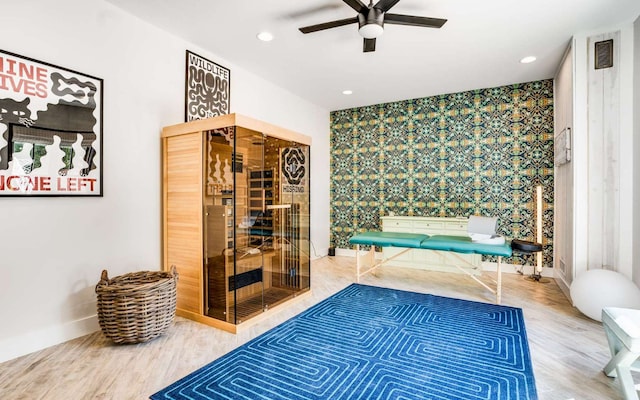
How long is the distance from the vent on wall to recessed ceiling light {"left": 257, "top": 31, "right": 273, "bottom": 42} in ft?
10.5

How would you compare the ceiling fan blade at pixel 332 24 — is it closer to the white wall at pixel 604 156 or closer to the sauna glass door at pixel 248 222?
the sauna glass door at pixel 248 222

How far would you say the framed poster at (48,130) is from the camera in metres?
2.11

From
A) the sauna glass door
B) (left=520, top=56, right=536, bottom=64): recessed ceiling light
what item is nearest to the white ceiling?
(left=520, top=56, right=536, bottom=64): recessed ceiling light

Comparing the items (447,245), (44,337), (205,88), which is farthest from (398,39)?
(44,337)

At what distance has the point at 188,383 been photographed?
1.83 meters

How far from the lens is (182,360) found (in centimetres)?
212

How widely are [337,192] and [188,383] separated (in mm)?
4400

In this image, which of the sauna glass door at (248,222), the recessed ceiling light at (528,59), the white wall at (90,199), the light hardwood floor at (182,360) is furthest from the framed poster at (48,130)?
the recessed ceiling light at (528,59)

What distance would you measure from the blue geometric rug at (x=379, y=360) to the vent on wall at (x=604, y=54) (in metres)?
2.52

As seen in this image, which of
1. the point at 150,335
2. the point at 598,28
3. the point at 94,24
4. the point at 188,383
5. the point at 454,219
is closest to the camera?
the point at 188,383

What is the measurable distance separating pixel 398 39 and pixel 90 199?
3.18 metres

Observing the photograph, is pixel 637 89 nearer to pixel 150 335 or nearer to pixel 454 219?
pixel 454 219

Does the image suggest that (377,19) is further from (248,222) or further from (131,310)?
(131,310)

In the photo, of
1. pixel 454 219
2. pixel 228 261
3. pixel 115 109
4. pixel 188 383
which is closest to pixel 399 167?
pixel 454 219
